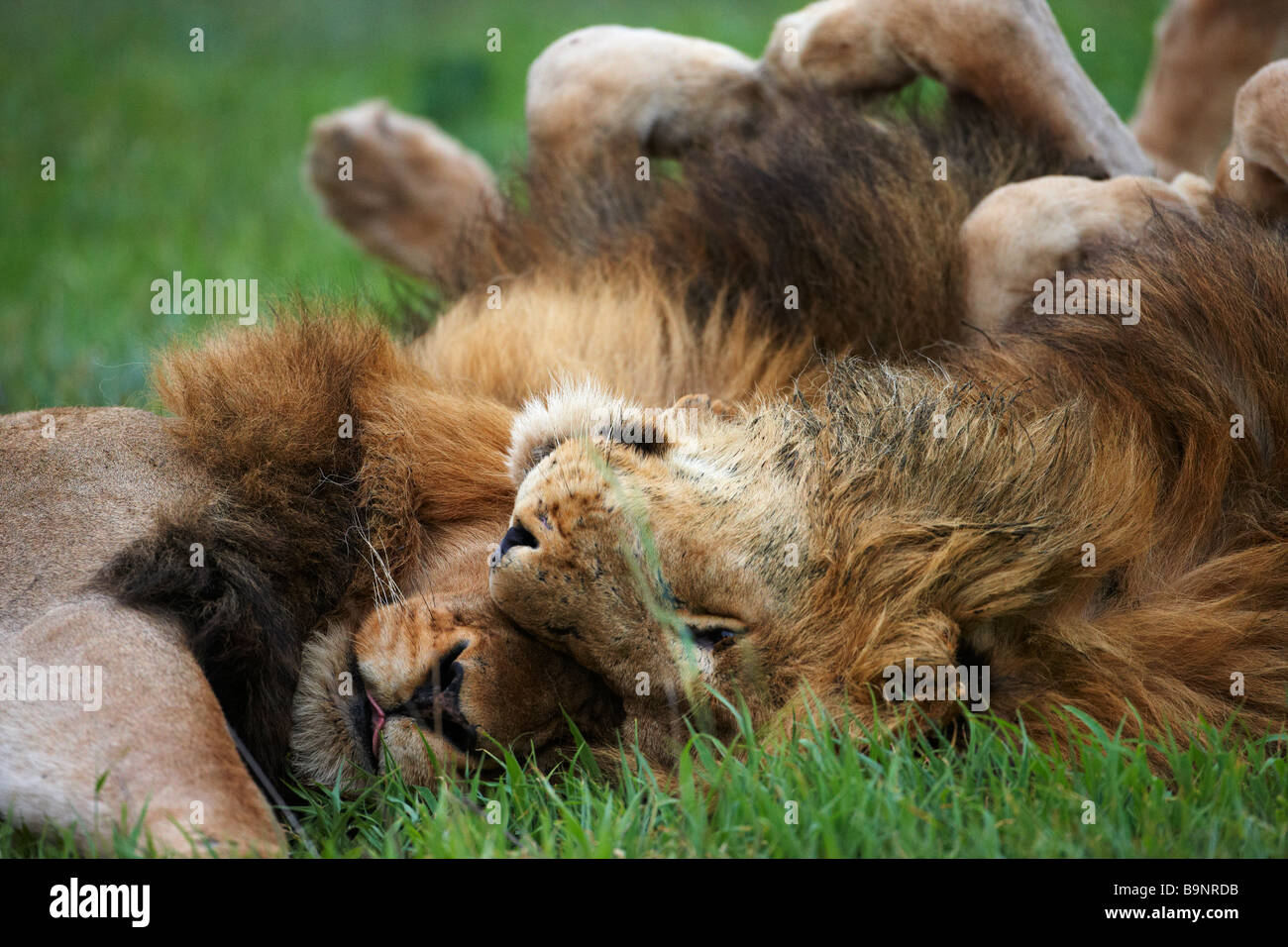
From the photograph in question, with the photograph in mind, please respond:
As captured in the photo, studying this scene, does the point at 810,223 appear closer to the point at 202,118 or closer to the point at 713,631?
the point at 713,631

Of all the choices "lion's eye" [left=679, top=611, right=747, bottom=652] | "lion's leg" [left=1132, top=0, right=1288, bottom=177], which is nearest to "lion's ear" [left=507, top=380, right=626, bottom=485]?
"lion's eye" [left=679, top=611, right=747, bottom=652]

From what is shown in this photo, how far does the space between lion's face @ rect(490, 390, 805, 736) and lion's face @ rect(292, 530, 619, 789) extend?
7 centimetres

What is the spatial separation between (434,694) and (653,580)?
424mm

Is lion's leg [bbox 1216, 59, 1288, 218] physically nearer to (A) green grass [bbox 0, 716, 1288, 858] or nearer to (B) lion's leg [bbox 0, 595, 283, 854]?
(A) green grass [bbox 0, 716, 1288, 858]

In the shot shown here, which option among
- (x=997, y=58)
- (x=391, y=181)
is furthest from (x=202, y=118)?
(x=997, y=58)

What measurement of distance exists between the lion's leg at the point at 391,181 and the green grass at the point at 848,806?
289cm

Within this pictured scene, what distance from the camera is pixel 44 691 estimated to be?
81.7 inches

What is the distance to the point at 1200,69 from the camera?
409 centimetres

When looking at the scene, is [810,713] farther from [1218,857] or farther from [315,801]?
[315,801]

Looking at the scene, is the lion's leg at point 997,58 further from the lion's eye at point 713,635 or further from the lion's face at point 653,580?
the lion's eye at point 713,635

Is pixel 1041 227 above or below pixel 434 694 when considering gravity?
above

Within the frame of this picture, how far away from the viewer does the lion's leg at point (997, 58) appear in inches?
132

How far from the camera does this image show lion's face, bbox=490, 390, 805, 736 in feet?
6.87
